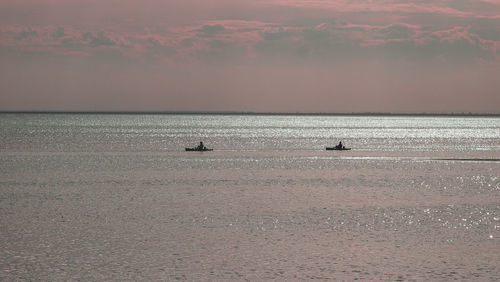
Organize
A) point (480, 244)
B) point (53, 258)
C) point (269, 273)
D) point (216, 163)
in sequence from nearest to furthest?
1. point (269, 273)
2. point (53, 258)
3. point (480, 244)
4. point (216, 163)

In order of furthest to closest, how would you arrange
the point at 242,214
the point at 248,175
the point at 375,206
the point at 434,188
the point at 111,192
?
the point at 248,175 → the point at 434,188 → the point at 111,192 → the point at 375,206 → the point at 242,214

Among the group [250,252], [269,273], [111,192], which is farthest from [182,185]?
[269,273]

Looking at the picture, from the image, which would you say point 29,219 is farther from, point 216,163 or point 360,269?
point 216,163

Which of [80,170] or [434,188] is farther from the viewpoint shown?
[80,170]

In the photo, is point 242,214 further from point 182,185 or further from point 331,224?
point 182,185

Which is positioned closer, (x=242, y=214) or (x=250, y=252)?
(x=250, y=252)

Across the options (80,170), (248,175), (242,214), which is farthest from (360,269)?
(80,170)

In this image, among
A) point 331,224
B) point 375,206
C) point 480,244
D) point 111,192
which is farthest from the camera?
point 111,192

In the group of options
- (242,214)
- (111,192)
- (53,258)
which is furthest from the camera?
(111,192)

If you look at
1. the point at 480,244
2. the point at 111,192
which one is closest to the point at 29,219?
the point at 111,192

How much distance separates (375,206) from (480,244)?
14317 mm

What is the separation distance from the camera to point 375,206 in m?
48.2

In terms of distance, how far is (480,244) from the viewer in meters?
34.2

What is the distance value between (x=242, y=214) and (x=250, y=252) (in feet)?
37.9
